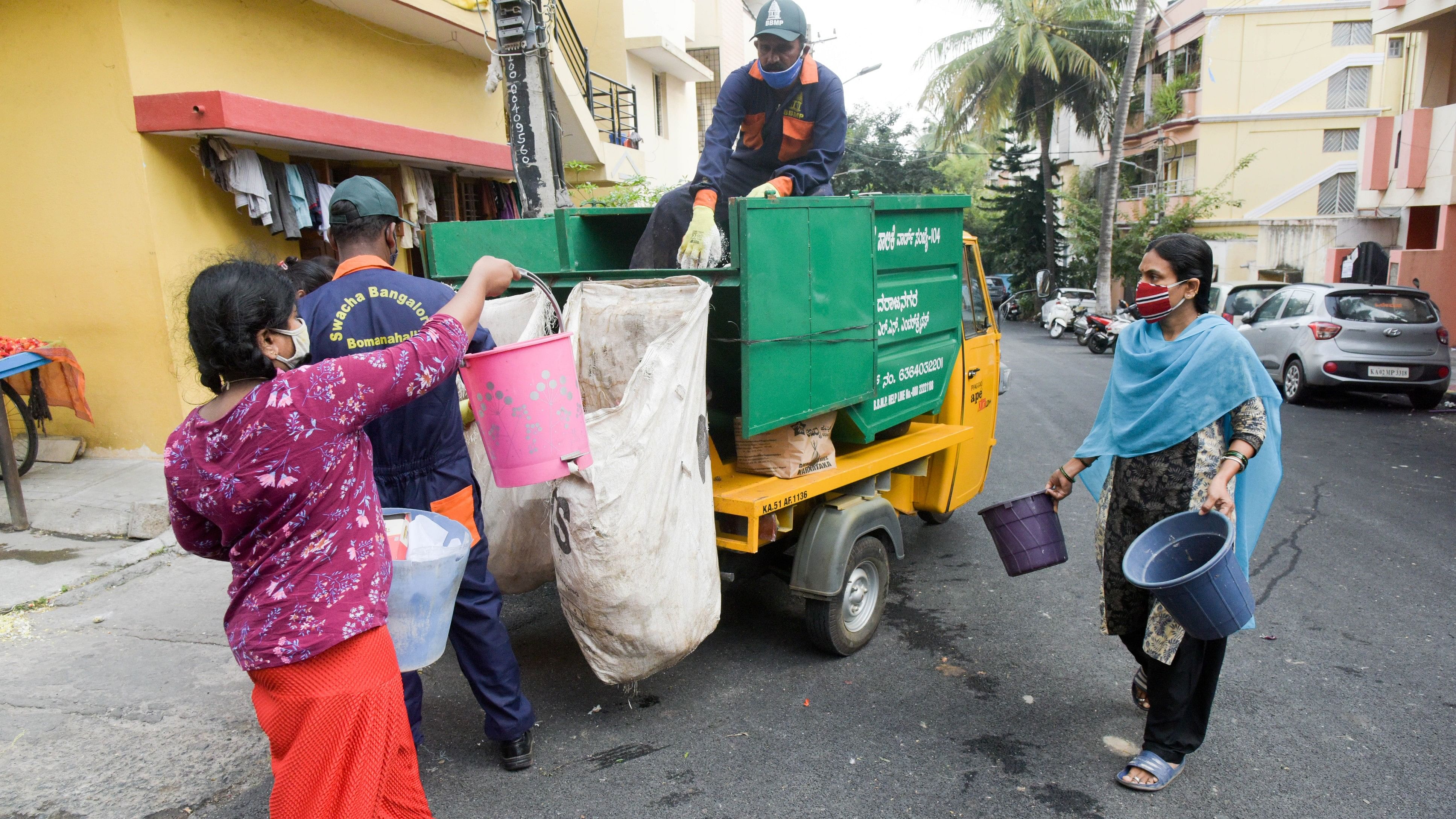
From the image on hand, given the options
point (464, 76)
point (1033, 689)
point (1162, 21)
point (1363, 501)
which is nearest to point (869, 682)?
point (1033, 689)

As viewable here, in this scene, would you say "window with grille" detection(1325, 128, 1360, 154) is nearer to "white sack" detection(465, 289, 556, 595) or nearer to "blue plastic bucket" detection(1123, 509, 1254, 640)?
"blue plastic bucket" detection(1123, 509, 1254, 640)

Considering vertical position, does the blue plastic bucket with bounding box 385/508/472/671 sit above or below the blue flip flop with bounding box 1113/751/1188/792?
above

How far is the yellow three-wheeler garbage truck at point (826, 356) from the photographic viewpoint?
3.27 m

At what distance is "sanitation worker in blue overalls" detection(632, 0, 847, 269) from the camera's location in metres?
4.11

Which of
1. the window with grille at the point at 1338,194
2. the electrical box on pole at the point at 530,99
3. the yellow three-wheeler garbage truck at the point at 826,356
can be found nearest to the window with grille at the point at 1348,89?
the window with grille at the point at 1338,194

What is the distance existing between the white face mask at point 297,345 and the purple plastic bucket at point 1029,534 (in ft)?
7.63

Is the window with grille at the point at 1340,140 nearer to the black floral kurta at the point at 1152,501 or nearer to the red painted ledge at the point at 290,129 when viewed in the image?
the red painted ledge at the point at 290,129

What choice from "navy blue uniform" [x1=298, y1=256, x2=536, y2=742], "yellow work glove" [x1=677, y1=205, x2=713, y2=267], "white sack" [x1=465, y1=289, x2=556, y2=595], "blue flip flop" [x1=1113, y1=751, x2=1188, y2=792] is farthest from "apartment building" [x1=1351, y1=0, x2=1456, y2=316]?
"navy blue uniform" [x1=298, y1=256, x2=536, y2=742]

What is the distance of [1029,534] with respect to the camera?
130 inches

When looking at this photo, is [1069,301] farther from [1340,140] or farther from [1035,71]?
[1340,140]

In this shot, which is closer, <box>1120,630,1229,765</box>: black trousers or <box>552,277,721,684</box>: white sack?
<box>552,277,721,684</box>: white sack

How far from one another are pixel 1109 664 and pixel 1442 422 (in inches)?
318

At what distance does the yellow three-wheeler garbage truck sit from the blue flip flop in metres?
1.20

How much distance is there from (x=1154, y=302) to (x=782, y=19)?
91.5 inches
